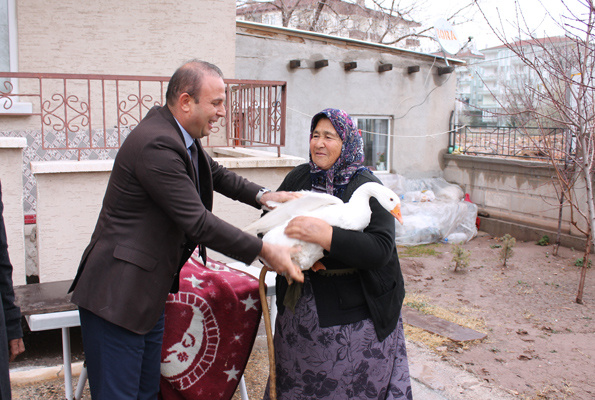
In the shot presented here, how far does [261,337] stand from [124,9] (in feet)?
16.2

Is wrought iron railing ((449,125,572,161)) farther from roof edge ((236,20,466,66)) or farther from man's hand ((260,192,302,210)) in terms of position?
man's hand ((260,192,302,210))

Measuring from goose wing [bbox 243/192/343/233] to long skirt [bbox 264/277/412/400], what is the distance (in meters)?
0.33

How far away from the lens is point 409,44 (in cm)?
1875

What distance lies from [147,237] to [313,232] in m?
0.70

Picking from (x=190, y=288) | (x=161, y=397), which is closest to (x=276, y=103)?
(x=190, y=288)

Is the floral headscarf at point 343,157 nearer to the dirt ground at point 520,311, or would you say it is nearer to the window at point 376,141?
the dirt ground at point 520,311

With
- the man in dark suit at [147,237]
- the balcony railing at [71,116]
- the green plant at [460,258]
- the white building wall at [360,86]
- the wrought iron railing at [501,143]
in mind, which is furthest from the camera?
the wrought iron railing at [501,143]

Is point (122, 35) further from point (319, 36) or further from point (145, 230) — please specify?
point (145, 230)

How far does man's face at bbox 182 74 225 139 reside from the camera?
2119mm

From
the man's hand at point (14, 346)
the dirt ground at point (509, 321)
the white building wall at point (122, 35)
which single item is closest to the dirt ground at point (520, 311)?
the dirt ground at point (509, 321)

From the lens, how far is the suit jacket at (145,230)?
199 centimetres

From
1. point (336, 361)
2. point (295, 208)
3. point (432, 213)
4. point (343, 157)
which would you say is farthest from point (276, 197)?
point (432, 213)

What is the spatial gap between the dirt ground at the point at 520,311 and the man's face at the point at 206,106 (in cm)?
316

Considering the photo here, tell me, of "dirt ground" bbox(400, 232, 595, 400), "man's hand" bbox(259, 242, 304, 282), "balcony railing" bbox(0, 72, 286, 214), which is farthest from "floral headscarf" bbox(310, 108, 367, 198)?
"balcony railing" bbox(0, 72, 286, 214)
